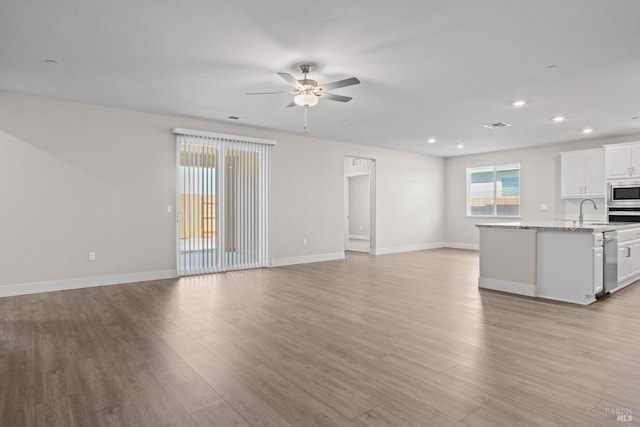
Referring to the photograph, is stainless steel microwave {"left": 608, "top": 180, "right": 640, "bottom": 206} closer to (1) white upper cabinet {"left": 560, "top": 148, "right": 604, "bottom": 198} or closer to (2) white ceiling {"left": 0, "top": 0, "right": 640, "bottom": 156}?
(1) white upper cabinet {"left": 560, "top": 148, "right": 604, "bottom": 198}

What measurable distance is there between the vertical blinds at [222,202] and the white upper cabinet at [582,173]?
6.82 metres

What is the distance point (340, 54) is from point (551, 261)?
3.81m

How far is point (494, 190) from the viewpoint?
400 inches

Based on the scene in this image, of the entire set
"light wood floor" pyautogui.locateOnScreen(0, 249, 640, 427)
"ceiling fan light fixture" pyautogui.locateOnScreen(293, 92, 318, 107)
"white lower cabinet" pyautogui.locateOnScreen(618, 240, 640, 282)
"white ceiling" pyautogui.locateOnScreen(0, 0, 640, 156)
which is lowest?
"light wood floor" pyautogui.locateOnScreen(0, 249, 640, 427)

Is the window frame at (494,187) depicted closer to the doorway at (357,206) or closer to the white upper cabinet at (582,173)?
the white upper cabinet at (582,173)

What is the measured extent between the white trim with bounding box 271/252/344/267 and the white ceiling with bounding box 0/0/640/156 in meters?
3.01

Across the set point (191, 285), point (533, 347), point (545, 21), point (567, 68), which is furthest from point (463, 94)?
point (191, 285)

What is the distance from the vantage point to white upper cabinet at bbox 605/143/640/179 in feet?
23.5

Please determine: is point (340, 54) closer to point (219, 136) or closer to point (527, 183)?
point (219, 136)

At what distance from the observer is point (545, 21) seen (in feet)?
9.96

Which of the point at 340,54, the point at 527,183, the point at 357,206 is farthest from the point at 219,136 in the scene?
the point at 527,183

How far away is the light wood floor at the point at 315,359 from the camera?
6.89ft

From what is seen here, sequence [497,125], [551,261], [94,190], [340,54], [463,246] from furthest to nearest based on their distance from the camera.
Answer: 1. [463,246]
2. [497,125]
3. [94,190]
4. [551,261]
5. [340,54]

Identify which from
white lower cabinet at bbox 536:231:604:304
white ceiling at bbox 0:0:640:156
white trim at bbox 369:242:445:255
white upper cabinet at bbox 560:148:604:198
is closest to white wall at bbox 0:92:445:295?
white ceiling at bbox 0:0:640:156
